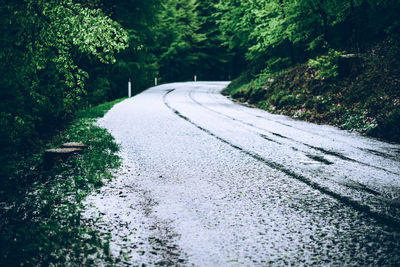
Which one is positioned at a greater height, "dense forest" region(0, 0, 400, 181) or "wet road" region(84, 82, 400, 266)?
"dense forest" region(0, 0, 400, 181)

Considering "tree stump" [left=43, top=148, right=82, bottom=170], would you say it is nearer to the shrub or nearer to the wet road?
the wet road

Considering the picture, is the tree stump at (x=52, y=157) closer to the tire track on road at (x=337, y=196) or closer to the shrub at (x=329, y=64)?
the tire track on road at (x=337, y=196)

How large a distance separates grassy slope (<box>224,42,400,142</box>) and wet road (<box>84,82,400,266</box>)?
2.02 m

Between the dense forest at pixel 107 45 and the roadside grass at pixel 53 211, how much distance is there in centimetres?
70

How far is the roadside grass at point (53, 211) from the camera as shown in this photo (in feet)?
9.84

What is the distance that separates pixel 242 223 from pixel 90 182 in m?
2.56

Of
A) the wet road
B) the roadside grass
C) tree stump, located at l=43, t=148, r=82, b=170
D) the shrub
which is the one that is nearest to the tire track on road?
the wet road

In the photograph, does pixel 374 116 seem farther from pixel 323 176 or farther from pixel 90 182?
pixel 90 182

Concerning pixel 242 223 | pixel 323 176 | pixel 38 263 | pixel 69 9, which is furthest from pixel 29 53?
pixel 323 176

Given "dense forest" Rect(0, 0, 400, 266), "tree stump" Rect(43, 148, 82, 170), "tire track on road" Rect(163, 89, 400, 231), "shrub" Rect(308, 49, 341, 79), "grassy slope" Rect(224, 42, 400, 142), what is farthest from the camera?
"shrub" Rect(308, 49, 341, 79)

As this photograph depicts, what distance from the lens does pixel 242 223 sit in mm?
3709

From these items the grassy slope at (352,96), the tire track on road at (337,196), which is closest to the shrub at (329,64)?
the grassy slope at (352,96)

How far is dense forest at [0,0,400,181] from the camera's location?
5305mm

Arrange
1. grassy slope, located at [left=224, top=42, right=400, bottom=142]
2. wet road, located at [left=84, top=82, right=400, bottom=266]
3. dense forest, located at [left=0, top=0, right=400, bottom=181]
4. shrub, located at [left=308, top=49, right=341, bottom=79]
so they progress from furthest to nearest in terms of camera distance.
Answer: shrub, located at [left=308, top=49, right=341, bottom=79], grassy slope, located at [left=224, top=42, right=400, bottom=142], dense forest, located at [left=0, top=0, right=400, bottom=181], wet road, located at [left=84, top=82, right=400, bottom=266]
